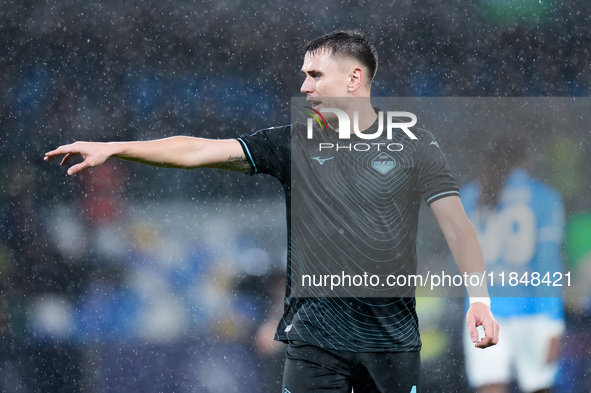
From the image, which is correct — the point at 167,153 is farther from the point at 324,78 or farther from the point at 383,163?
the point at 383,163

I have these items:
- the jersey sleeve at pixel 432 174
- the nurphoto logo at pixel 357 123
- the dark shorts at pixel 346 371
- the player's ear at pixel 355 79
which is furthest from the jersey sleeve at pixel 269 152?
the dark shorts at pixel 346 371

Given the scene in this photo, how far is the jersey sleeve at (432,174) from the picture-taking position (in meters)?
2.93

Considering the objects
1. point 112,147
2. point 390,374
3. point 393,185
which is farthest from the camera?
point 393,185

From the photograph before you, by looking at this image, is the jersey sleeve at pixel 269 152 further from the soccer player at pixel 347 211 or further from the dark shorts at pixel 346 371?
the dark shorts at pixel 346 371

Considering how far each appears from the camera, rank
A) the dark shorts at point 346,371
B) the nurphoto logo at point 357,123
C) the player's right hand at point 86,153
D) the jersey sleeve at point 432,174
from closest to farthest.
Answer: the player's right hand at point 86,153 < the dark shorts at point 346,371 < the jersey sleeve at point 432,174 < the nurphoto logo at point 357,123

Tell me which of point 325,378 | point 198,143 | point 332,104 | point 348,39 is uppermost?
point 348,39

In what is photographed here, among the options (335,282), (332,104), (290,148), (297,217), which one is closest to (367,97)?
(332,104)

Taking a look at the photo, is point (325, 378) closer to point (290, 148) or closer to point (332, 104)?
point (290, 148)

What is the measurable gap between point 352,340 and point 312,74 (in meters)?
1.20

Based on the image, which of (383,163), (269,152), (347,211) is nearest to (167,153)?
(269,152)

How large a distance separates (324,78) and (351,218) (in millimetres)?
668

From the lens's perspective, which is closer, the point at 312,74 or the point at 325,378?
the point at 325,378

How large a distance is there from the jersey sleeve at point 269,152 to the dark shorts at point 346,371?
761 mm

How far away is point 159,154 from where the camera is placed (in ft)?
8.98
